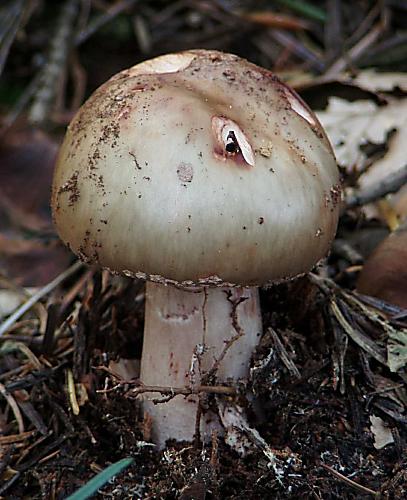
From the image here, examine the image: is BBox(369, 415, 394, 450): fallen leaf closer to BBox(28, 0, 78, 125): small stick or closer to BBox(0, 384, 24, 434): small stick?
BBox(0, 384, 24, 434): small stick

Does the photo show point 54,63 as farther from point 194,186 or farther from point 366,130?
point 194,186

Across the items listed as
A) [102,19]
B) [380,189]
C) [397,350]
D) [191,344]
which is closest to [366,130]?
→ [380,189]

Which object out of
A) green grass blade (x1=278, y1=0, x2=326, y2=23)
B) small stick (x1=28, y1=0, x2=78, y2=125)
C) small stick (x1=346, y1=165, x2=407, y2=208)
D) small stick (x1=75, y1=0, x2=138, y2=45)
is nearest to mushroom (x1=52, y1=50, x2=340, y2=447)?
small stick (x1=346, y1=165, x2=407, y2=208)

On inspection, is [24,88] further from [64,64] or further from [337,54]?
[337,54]

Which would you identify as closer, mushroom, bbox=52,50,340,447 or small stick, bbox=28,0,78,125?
mushroom, bbox=52,50,340,447

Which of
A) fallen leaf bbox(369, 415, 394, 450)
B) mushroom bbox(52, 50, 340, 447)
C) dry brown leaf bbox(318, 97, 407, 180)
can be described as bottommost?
fallen leaf bbox(369, 415, 394, 450)

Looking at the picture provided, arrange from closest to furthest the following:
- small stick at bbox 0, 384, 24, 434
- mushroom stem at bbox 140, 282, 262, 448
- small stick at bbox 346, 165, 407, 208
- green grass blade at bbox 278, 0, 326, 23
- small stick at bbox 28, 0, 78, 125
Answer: mushroom stem at bbox 140, 282, 262, 448 → small stick at bbox 0, 384, 24, 434 → small stick at bbox 346, 165, 407, 208 → small stick at bbox 28, 0, 78, 125 → green grass blade at bbox 278, 0, 326, 23

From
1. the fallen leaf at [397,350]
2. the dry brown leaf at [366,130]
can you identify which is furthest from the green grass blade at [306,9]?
the fallen leaf at [397,350]

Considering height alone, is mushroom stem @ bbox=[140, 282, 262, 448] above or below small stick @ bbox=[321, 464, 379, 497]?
above
